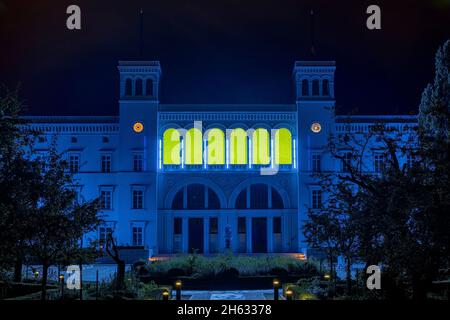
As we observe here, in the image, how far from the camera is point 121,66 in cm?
4597

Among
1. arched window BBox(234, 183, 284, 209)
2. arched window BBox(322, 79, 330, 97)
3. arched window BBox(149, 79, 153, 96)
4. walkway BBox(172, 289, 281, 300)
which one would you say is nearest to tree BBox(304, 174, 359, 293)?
walkway BBox(172, 289, 281, 300)

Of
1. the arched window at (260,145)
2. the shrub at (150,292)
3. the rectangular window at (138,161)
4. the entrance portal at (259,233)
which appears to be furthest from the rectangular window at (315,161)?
the shrub at (150,292)

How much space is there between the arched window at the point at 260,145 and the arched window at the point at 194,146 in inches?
158

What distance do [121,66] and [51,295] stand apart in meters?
28.0

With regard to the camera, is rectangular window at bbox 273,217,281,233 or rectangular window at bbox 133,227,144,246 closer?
rectangular window at bbox 133,227,144,246

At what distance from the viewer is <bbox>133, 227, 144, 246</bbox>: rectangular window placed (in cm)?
4441

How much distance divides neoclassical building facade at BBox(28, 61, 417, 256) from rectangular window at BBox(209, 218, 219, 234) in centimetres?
8

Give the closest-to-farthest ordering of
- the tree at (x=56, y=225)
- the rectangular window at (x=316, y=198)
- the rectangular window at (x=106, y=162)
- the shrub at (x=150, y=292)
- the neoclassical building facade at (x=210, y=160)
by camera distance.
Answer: the tree at (x=56, y=225), the shrub at (x=150, y=292), the rectangular window at (x=316, y=198), the neoclassical building facade at (x=210, y=160), the rectangular window at (x=106, y=162)

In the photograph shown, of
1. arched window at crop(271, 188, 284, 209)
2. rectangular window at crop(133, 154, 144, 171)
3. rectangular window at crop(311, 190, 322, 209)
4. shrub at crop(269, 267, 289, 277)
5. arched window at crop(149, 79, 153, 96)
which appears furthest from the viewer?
arched window at crop(149, 79, 153, 96)

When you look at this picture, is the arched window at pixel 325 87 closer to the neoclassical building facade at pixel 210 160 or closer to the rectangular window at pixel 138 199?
the neoclassical building facade at pixel 210 160

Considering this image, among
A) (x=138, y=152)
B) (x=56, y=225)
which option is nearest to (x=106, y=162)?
(x=138, y=152)

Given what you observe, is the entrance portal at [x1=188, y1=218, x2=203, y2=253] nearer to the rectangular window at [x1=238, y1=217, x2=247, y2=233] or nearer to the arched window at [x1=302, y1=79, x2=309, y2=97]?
the rectangular window at [x1=238, y1=217, x2=247, y2=233]

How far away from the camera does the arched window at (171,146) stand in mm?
45406

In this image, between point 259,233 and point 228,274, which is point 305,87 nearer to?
point 259,233
